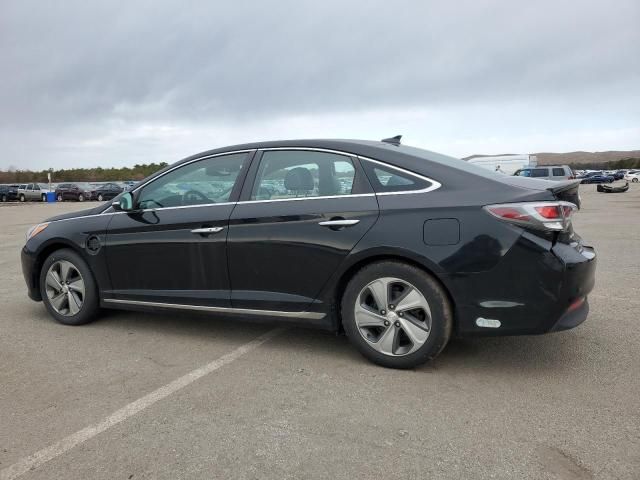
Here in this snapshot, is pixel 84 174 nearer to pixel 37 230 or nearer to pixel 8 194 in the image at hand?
pixel 8 194

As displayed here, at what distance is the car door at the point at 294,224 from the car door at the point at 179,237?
0.14 m

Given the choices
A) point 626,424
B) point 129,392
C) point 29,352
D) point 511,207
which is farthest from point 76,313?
point 626,424

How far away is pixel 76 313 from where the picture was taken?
4832 millimetres

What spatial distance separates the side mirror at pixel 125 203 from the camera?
14.9 feet

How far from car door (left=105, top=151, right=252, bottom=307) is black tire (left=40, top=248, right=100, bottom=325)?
0.19 m

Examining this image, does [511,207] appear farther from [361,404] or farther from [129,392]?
[129,392]

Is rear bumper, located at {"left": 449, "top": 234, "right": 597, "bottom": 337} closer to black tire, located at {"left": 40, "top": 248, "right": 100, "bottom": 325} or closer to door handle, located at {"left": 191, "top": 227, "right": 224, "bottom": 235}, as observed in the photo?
door handle, located at {"left": 191, "top": 227, "right": 224, "bottom": 235}

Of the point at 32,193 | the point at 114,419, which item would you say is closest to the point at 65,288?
the point at 114,419

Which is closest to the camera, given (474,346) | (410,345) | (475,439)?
(475,439)

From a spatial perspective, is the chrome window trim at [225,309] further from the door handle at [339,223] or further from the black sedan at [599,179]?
the black sedan at [599,179]

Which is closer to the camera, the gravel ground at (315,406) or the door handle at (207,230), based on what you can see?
the gravel ground at (315,406)

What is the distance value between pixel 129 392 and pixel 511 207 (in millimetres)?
2646

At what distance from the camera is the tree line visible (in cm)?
8506

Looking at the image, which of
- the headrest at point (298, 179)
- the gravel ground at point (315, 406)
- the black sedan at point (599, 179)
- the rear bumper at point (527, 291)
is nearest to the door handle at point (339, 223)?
the headrest at point (298, 179)
